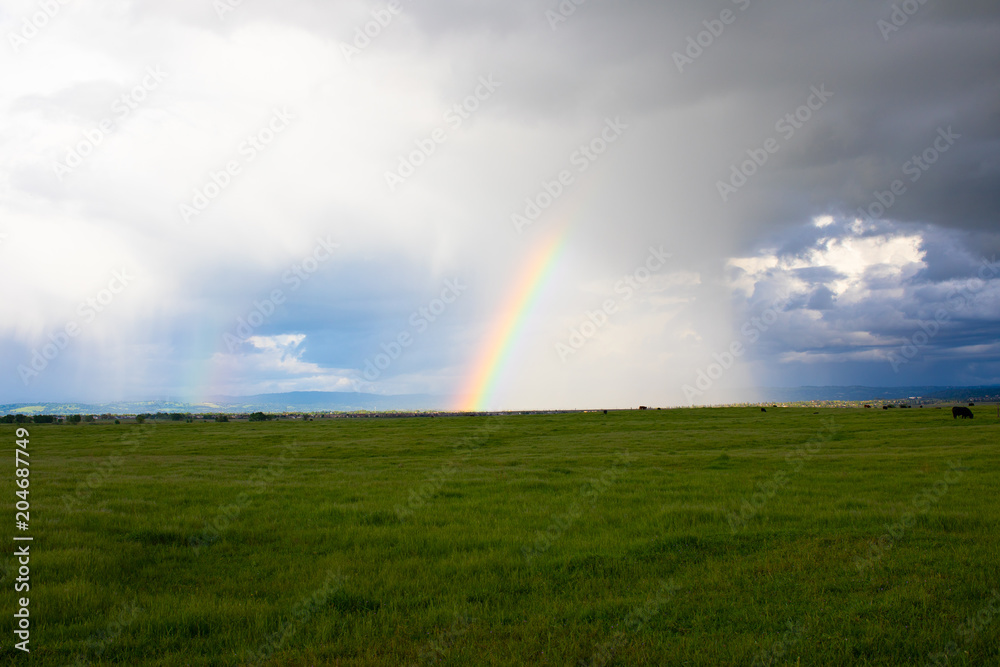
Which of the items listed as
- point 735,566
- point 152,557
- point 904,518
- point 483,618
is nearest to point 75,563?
point 152,557

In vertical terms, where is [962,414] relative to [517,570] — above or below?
above

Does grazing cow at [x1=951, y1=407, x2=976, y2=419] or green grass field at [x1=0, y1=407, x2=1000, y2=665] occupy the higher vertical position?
grazing cow at [x1=951, y1=407, x2=976, y2=419]

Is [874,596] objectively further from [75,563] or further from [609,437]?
[609,437]

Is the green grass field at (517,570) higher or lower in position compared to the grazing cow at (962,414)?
lower

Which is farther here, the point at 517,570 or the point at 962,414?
the point at 962,414

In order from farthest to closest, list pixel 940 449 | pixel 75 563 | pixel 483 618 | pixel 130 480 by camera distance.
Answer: pixel 940 449 < pixel 130 480 < pixel 75 563 < pixel 483 618

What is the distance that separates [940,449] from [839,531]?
26.3 m

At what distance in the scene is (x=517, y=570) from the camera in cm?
1147

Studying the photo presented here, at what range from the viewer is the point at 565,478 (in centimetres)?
2356

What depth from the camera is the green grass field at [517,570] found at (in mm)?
8109

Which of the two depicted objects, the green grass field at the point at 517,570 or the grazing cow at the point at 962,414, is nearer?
the green grass field at the point at 517,570

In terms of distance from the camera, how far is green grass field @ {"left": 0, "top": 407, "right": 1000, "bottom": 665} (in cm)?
811

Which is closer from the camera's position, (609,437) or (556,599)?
(556,599)

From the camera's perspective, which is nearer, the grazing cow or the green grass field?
the green grass field
